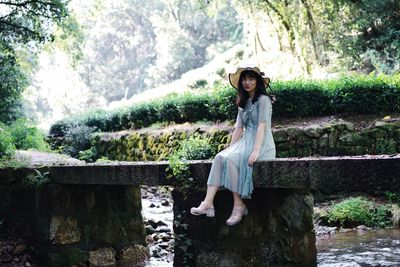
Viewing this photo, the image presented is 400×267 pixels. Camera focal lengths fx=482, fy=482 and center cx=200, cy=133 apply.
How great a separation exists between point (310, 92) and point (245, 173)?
7.16 metres

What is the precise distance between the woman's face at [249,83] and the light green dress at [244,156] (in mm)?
104

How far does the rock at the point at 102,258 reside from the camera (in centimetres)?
576

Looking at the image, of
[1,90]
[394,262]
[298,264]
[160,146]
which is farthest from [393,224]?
[1,90]

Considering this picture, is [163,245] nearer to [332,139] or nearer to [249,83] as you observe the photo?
[249,83]

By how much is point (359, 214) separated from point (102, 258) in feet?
14.7

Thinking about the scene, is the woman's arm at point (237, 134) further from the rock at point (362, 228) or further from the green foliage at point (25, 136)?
the green foliage at point (25, 136)

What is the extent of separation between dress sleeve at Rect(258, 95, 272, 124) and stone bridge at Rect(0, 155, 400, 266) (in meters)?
0.53

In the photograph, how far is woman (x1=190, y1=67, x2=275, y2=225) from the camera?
148 inches

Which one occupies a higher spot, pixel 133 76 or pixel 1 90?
pixel 133 76

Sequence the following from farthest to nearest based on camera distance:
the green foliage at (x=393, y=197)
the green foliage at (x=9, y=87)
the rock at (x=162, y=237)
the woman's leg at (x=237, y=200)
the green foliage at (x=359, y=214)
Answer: the green foliage at (x=9, y=87), the green foliage at (x=393, y=197), the green foliage at (x=359, y=214), the rock at (x=162, y=237), the woman's leg at (x=237, y=200)

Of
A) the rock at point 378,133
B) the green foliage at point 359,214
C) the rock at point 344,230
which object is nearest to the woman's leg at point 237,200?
the rock at point 344,230

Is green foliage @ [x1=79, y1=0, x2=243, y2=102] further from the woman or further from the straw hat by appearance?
the woman

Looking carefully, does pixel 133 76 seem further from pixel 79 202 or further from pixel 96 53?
pixel 79 202

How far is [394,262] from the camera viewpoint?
5504 mm
